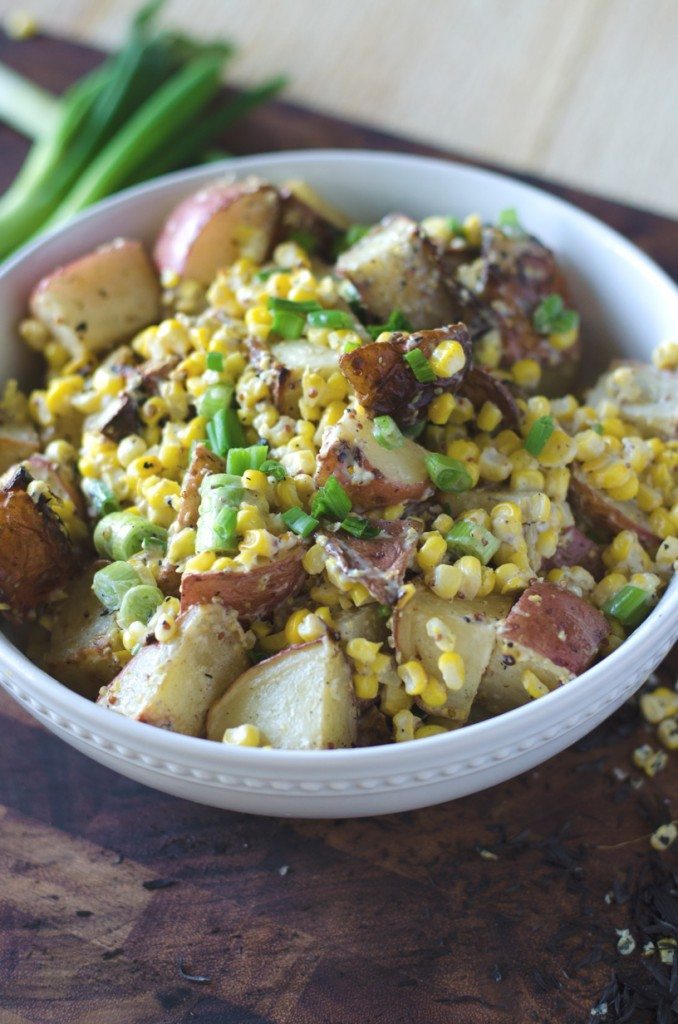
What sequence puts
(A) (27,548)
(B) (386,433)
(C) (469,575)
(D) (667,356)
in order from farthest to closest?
1. (D) (667,356)
2. (A) (27,548)
3. (B) (386,433)
4. (C) (469,575)

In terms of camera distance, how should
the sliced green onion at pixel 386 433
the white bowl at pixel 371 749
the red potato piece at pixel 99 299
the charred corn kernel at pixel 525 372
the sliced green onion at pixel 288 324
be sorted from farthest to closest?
the red potato piece at pixel 99 299, the charred corn kernel at pixel 525 372, the sliced green onion at pixel 288 324, the sliced green onion at pixel 386 433, the white bowl at pixel 371 749

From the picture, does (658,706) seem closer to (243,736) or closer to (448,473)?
(448,473)

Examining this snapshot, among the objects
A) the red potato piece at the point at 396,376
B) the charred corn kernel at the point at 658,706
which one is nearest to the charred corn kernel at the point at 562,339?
the red potato piece at the point at 396,376

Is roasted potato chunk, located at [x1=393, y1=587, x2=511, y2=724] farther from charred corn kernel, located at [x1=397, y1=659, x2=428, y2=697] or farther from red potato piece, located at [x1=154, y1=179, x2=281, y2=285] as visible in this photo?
red potato piece, located at [x1=154, y1=179, x2=281, y2=285]

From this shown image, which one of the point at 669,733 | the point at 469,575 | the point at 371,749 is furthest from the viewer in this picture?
the point at 669,733

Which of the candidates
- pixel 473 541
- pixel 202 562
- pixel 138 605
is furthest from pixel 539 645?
pixel 138 605

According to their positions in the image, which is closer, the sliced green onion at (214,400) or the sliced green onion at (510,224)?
the sliced green onion at (214,400)

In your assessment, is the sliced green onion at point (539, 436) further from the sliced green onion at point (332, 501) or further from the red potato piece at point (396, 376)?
the sliced green onion at point (332, 501)
